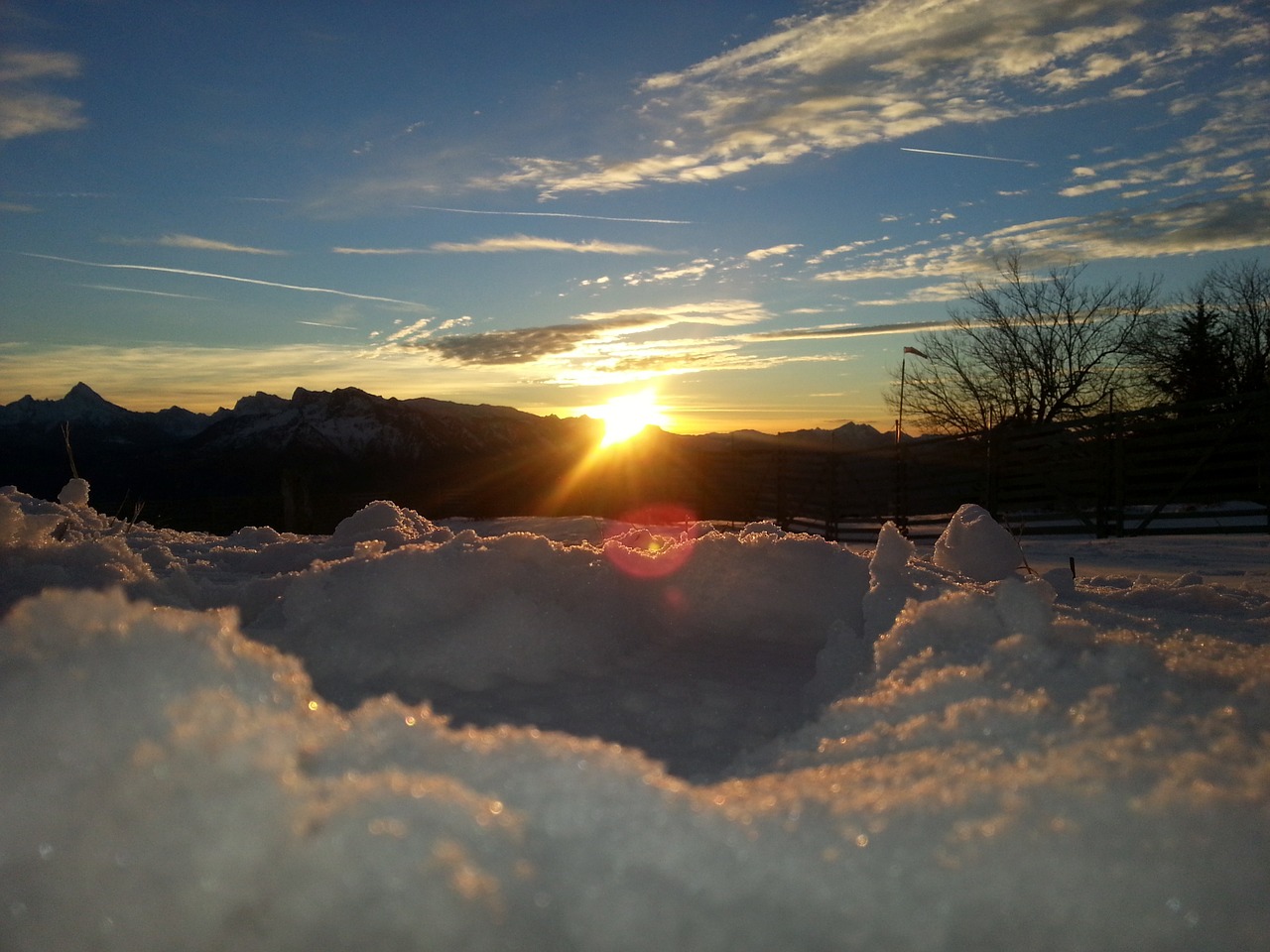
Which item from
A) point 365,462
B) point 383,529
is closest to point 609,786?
point 383,529

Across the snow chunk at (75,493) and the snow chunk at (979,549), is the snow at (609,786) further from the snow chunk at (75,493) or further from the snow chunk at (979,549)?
the snow chunk at (75,493)

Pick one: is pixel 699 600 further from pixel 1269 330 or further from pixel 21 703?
pixel 1269 330

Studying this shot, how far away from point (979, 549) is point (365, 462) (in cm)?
15501

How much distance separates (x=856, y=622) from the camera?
206 centimetres

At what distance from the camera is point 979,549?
9.88ft

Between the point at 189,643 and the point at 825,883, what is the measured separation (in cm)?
92

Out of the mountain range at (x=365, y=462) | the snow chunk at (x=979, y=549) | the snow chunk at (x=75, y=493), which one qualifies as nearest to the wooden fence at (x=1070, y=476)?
the mountain range at (x=365, y=462)

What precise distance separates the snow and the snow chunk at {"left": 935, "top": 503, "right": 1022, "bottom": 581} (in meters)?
1.12

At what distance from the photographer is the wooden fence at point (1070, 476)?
14008 millimetres

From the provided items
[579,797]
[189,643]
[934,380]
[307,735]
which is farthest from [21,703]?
[934,380]

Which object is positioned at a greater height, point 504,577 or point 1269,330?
point 1269,330

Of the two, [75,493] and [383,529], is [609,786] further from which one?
[75,493]

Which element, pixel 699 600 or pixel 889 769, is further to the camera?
pixel 699 600

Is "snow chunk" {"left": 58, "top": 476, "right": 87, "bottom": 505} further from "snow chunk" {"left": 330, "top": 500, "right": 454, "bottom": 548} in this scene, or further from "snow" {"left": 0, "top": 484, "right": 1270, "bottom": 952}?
"snow" {"left": 0, "top": 484, "right": 1270, "bottom": 952}
